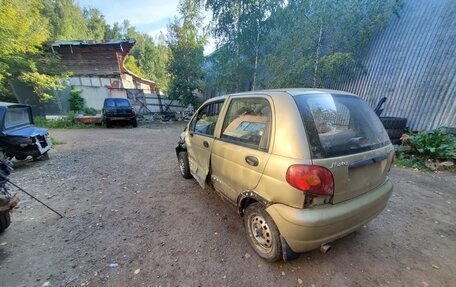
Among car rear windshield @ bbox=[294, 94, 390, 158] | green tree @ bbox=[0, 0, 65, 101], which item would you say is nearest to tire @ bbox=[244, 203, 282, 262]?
car rear windshield @ bbox=[294, 94, 390, 158]

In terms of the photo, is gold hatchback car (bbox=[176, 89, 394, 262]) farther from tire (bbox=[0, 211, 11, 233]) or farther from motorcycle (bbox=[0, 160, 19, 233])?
tire (bbox=[0, 211, 11, 233])

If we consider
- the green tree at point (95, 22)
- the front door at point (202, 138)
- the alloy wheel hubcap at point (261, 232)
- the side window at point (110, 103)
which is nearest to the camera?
the alloy wheel hubcap at point (261, 232)

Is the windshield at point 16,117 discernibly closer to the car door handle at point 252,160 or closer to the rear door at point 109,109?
the car door handle at point 252,160

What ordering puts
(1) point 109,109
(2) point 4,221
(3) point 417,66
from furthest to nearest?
(1) point 109,109, (3) point 417,66, (2) point 4,221

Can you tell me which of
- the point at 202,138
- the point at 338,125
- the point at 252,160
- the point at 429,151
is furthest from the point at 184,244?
the point at 429,151

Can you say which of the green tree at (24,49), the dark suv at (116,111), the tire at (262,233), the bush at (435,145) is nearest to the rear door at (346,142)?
the tire at (262,233)

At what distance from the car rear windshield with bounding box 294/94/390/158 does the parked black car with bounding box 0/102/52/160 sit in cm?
621

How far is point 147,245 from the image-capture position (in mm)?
2611

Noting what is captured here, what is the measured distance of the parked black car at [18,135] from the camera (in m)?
4.82

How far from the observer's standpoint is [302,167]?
5.90 feet

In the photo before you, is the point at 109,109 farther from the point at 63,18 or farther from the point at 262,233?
the point at 63,18

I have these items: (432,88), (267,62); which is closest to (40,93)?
(267,62)

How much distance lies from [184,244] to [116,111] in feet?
38.1

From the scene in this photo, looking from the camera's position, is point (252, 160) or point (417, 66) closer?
point (252, 160)
